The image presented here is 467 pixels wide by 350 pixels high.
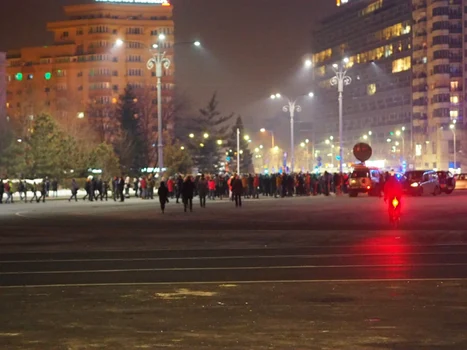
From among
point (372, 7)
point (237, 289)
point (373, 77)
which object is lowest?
point (237, 289)

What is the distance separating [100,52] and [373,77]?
52998 millimetres

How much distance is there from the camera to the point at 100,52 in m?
167

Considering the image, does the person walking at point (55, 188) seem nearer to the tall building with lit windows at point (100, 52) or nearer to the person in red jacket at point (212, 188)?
the person in red jacket at point (212, 188)

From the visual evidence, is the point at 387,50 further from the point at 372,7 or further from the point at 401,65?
the point at 372,7

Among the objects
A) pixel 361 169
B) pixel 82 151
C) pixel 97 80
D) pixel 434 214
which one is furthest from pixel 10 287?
pixel 97 80

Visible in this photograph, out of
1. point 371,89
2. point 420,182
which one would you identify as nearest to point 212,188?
point 420,182

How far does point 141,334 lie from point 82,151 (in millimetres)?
83547

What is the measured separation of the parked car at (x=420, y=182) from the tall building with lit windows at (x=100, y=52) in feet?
357

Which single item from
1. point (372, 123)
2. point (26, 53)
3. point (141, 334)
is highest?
point (26, 53)

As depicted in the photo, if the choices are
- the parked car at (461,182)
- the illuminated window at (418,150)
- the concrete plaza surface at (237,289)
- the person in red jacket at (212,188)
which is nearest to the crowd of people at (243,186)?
the person in red jacket at (212,188)

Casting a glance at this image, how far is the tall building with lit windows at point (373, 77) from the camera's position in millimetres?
167250

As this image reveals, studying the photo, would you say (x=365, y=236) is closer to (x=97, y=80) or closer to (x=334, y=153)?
(x=97, y=80)

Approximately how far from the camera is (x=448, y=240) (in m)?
24.2

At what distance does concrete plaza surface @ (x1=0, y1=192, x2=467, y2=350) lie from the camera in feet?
32.8
